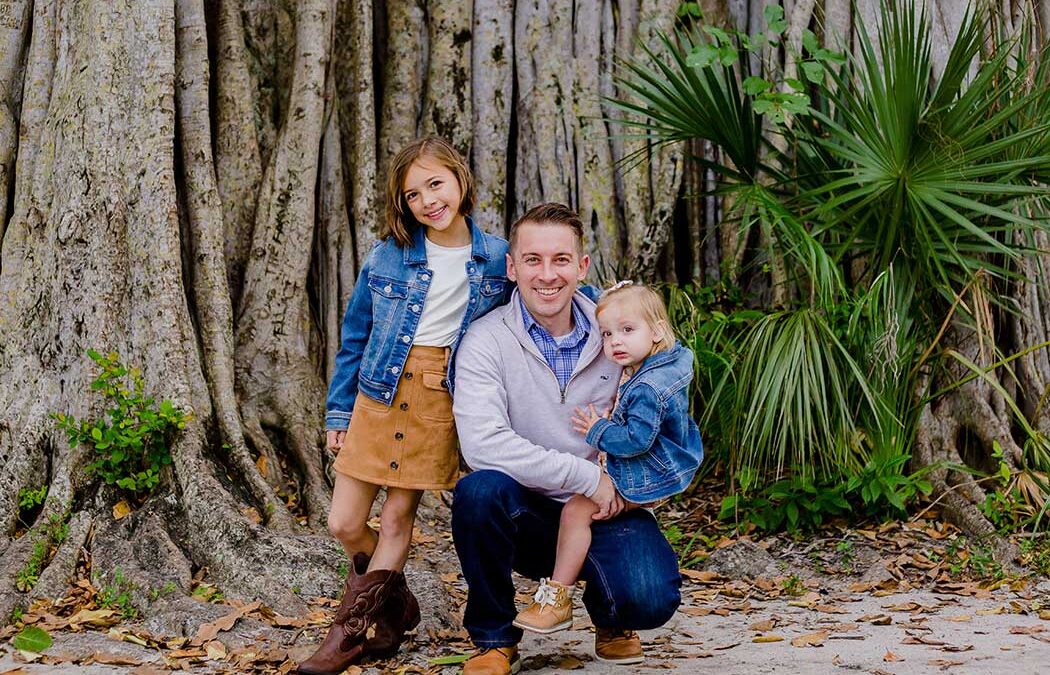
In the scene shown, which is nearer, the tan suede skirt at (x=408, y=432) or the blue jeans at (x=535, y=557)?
the blue jeans at (x=535, y=557)

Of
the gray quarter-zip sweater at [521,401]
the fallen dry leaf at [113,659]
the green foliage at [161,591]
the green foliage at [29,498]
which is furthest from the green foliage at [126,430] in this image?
the gray quarter-zip sweater at [521,401]

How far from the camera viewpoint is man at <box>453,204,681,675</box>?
341 centimetres

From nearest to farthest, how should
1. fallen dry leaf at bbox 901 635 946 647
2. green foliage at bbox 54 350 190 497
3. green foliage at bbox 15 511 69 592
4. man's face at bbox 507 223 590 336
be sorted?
man's face at bbox 507 223 590 336 < fallen dry leaf at bbox 901 635 946 647 < green foliage at bbox 15 511 69 592 < green foliage at bbox 54 350 190 497

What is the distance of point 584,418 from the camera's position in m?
3.53

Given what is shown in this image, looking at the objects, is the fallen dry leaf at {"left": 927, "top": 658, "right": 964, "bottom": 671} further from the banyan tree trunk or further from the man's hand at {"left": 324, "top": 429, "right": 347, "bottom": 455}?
the banyan tree trunk

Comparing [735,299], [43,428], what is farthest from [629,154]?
[43,428]

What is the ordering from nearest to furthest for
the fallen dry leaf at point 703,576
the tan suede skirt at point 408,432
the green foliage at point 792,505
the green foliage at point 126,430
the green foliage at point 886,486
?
the tan suede skirt at point 408,432, the green foliage at point 126,430, the fallen dry leaf at point 703,576, the green foliage at point 886,486, the green foliage at point 792,505

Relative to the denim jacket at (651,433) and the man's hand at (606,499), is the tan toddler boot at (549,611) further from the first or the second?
the denim jacket at (651,433)

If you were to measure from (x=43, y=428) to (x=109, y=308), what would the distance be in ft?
1.85

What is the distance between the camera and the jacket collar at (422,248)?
3.65 m

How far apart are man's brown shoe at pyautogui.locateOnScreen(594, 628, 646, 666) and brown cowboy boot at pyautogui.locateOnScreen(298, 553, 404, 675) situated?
2.31ft

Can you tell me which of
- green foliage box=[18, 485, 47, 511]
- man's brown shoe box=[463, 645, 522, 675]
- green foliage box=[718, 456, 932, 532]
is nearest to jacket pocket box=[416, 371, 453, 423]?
man's brown shoe box=[463, 645, 522, 675]

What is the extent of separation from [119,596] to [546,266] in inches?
81.3

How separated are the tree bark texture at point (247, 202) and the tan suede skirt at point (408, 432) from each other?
88cm
